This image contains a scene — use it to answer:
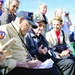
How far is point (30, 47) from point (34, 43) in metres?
0.15

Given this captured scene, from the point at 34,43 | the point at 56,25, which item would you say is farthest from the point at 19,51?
the point at 56,25

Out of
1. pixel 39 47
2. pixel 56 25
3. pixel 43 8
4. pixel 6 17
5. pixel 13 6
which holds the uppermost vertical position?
pixel 13 6

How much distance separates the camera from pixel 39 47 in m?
4.48

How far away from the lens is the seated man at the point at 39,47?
168 inches

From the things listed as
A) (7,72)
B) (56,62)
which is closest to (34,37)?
(56,62)

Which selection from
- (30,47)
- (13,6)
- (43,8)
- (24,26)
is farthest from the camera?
(43,8)

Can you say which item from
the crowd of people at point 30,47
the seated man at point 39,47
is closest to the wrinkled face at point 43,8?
the crowd of people at point 30,47

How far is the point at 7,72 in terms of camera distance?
10.2ft

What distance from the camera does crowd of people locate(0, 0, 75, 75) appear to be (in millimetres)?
3189

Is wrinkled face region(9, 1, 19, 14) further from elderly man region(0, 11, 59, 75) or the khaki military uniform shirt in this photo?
the khaki military uniform shirt

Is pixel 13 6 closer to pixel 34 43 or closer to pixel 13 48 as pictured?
pixel 34 43

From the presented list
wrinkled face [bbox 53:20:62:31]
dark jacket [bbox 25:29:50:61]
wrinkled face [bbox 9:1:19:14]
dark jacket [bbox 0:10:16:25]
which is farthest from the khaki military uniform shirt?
wrinkled face [bbox 53:20:62:31]

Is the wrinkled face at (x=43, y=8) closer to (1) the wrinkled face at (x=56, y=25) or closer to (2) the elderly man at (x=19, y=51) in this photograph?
(1) the wrinkled face at (x=56, y=25)

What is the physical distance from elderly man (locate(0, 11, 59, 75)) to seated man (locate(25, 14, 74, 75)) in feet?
1.87
